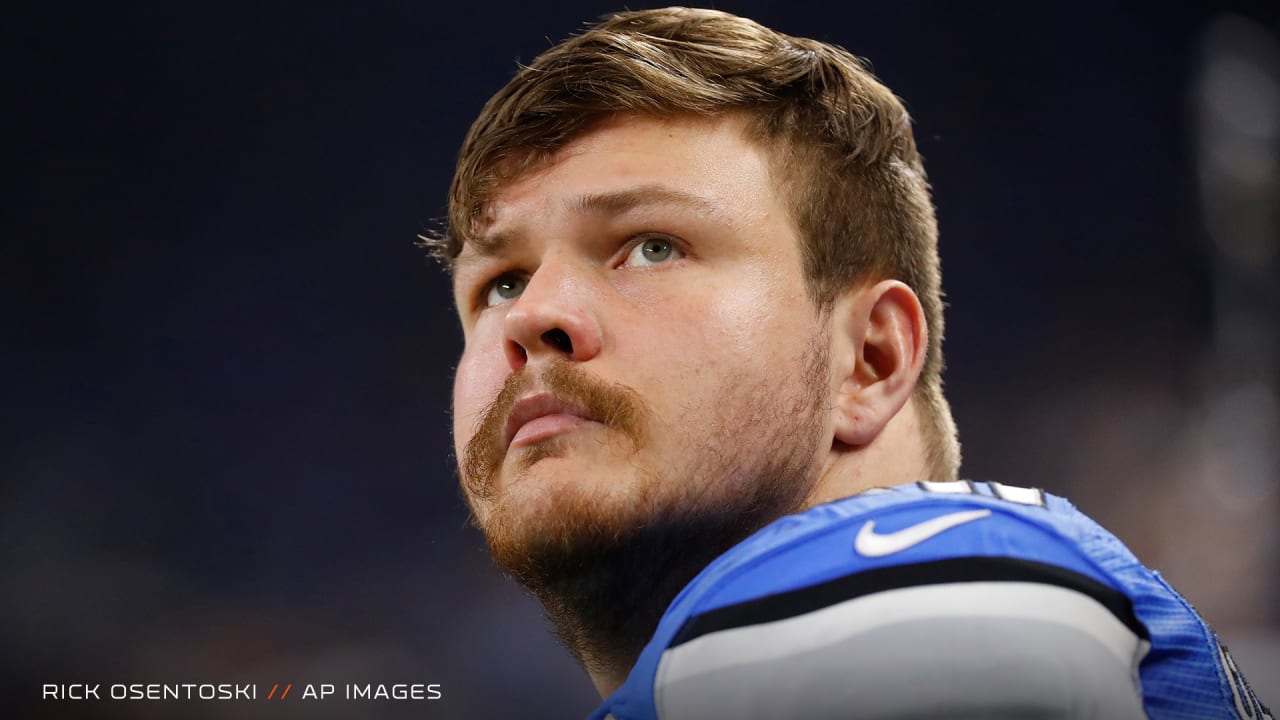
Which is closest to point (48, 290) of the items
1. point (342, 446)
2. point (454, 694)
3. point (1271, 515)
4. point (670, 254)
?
point (342, 446)

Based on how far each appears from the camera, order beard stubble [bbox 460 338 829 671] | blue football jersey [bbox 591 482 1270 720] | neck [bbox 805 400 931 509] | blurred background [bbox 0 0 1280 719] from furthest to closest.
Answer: blurred background [bbox 0 0 1280 719] < neck [bbox 805 400 931 509] < beard stubble [bbox 460 338 829 671] < blue football jersey [bbox 591 482 1270 720]

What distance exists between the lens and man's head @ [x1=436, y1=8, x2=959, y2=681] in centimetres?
88

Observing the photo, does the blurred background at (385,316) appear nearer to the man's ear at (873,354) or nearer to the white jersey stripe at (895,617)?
the man's ear at (873,354)

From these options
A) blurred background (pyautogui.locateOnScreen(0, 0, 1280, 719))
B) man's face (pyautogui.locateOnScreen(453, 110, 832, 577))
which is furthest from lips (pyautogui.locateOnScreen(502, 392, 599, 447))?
blurred background (pyautogui.locateOnScreen(0, 0, 1280, 719))

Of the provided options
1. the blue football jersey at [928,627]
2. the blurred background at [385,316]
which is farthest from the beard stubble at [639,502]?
the blurred background at [385,316]

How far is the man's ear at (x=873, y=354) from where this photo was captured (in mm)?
977

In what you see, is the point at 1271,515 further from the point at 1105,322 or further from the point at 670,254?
the point at 670,254

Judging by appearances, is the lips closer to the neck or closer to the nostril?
the nostril

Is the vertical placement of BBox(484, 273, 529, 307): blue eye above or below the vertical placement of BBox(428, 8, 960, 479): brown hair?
below

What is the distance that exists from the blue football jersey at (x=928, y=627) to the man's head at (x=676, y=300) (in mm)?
260

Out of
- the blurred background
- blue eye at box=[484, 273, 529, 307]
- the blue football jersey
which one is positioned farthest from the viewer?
the blurred background

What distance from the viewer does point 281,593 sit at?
8.90 ft

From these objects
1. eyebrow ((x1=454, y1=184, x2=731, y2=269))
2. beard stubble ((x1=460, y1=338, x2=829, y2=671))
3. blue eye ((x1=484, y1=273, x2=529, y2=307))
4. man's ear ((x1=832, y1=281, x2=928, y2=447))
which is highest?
eyebrow ((x1=454, y1=184, x2=731, y2=269))

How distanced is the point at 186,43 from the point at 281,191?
0.45m
